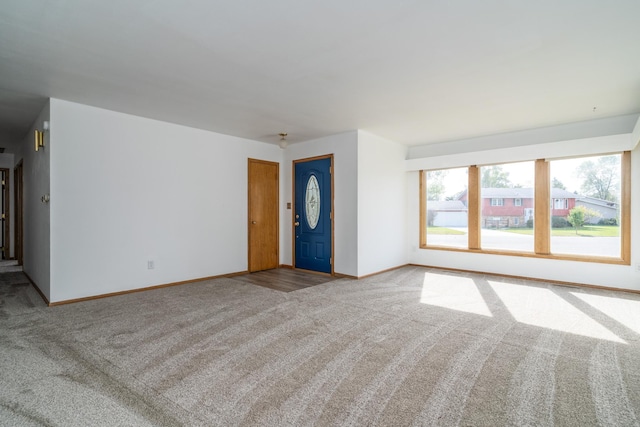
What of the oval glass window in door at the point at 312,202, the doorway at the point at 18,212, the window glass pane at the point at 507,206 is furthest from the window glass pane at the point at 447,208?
the doorway at the point at 18,212

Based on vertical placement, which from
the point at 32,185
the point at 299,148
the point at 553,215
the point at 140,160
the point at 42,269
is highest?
the point at 299,148

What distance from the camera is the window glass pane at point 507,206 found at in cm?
556

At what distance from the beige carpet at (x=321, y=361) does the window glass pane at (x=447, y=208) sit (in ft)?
7.22

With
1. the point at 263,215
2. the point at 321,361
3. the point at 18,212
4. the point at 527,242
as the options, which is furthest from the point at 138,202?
the point at 527,242

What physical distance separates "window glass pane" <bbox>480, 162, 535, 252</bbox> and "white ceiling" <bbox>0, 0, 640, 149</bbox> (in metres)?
1.25

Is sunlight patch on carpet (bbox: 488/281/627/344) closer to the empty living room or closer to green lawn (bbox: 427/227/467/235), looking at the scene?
the empty living room

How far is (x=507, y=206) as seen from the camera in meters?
5.78

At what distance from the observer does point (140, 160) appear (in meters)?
4.63

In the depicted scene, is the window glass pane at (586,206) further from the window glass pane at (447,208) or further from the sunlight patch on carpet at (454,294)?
the sunlight patch on carpet at (454,294)

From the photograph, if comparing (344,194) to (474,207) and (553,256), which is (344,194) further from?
(553,256)

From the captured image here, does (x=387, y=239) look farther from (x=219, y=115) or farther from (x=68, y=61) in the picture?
(x=68, y=61)

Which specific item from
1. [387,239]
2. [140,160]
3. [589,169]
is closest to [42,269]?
[140,160]

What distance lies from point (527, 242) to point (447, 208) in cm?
153

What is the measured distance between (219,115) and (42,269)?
319cm
